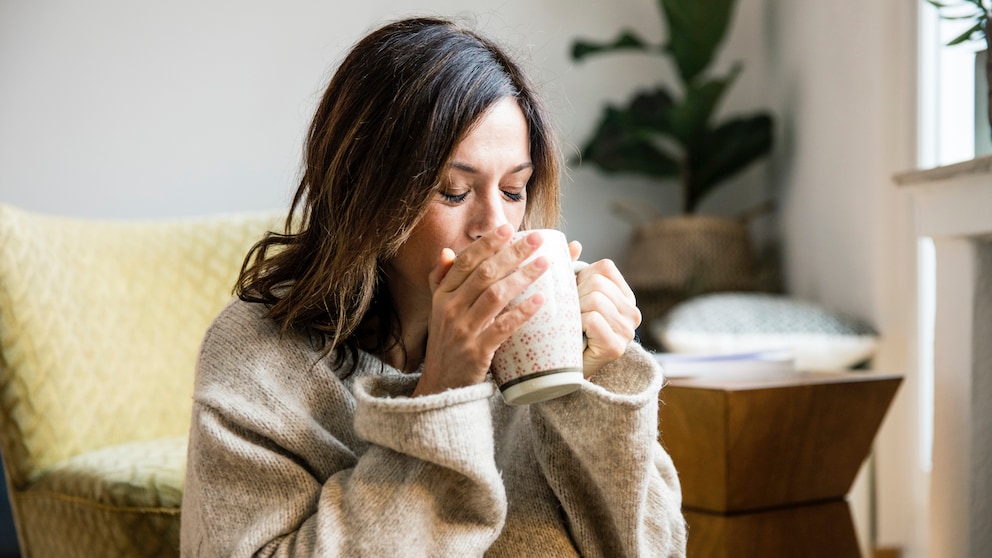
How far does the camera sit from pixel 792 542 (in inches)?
49.1

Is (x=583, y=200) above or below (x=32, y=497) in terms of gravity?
above

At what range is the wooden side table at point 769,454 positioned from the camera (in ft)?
3.92

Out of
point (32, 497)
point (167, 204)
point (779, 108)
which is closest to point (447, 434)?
point (32, 497)

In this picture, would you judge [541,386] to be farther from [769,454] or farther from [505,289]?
[769,454]

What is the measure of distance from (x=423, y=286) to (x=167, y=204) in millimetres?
1407

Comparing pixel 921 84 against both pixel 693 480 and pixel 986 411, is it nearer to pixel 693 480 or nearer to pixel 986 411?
pixel 986 411

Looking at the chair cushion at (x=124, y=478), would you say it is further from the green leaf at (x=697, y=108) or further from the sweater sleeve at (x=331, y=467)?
the green leaf at (x=697, y=108)

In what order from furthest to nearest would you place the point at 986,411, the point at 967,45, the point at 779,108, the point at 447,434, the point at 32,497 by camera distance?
1. the point at 779,108
2. the point at 967,45
3. the point at 32,497
4. the point at 986,411
5. the point at 447,434

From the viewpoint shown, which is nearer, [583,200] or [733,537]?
[733,537]

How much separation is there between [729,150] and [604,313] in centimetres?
145

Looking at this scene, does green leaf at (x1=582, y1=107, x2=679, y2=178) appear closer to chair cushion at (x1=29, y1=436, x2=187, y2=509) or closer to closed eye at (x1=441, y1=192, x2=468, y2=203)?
chair cushion at (x1=29, y1=436, x2=187, y2=509)

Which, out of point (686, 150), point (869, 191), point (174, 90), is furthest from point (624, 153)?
point (174, 90)

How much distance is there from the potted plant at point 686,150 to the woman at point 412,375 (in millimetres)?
1215

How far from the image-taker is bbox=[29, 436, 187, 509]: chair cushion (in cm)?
122
